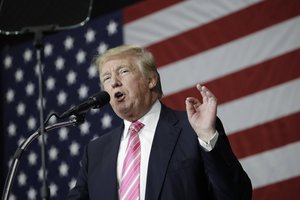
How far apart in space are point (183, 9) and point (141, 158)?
177 centimetres

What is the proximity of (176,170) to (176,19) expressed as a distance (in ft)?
6.16

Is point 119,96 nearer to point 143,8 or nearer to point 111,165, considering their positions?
point 111,165

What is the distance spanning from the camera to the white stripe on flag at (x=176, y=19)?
3.92 metres

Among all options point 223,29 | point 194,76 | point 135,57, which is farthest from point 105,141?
point 223,29

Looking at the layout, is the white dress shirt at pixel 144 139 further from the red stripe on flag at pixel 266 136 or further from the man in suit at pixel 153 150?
the red stripe on flag at pixel 266 136

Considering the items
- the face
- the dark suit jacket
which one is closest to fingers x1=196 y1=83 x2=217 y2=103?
the dark suit jacket

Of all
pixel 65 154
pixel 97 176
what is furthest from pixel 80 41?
pixel 97 176

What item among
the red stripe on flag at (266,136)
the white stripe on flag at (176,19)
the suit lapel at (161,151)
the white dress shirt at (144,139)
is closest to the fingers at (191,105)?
the suit lapel at (161,151)

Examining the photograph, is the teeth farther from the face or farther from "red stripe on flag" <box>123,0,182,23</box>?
"red stripe on flag" <box>123,0,182,23</box>

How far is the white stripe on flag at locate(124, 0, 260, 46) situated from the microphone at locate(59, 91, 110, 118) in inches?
70.7

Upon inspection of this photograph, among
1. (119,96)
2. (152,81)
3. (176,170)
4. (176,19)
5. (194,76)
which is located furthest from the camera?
(176,19)

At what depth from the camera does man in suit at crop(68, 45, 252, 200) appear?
7.53 ft

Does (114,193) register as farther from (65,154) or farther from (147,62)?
(65,154)

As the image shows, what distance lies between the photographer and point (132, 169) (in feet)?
8.33
